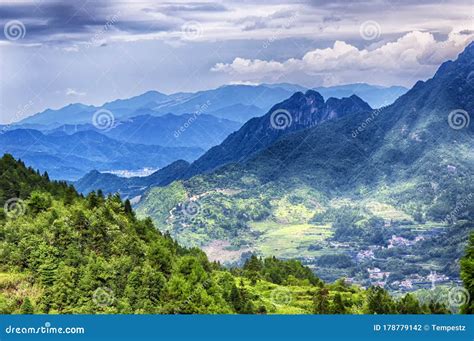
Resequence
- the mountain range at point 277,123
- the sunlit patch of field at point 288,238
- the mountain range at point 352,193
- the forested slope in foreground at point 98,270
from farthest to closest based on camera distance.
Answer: the mountain range at point 277,123
the mountain range at point 352,193
the sunlit patch of field at point 288,238
the forested slope in foreground at point 98,270

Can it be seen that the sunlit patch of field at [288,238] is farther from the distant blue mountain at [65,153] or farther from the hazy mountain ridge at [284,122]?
the hazy mountain ridge at [284,122]

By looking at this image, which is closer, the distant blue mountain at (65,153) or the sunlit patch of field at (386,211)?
the sunlit patch of field at (386,211)

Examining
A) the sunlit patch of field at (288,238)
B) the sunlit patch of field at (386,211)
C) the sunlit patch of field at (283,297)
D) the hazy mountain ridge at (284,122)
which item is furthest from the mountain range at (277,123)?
the sunlit patch of field at (283,297)

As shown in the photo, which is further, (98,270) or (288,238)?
(288,238)

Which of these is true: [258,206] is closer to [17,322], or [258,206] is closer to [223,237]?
[223,237]

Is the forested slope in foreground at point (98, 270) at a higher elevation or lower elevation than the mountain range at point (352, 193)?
lower

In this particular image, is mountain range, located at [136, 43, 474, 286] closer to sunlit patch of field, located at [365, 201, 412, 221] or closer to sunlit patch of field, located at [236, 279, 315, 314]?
sunlit patch of field, located at [365, 201, 412, 221]

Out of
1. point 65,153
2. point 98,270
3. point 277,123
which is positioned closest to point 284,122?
point 277,123

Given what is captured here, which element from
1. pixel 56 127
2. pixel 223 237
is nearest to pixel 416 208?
pixel 223 237

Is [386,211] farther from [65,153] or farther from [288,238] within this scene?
[65,153]
